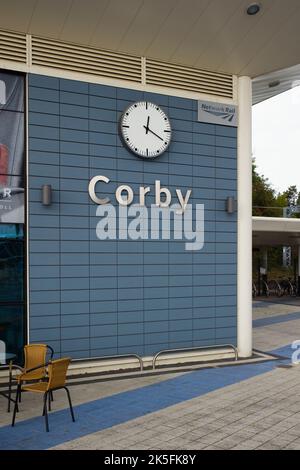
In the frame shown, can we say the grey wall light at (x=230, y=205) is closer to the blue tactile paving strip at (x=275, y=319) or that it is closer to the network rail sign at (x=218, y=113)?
the network rail sign at (x=218, y=113)

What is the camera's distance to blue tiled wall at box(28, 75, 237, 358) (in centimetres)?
807

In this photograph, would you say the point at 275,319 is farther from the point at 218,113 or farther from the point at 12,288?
the point at 12,288

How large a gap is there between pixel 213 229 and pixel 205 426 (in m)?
4.45

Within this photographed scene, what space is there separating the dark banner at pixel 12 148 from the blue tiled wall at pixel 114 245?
18 centimetres

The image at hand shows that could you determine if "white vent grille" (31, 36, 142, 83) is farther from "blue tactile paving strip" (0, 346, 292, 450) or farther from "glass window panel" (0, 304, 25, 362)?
"blue tactile paving strip" (0, 346, 292, 450)

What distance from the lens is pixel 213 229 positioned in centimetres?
948

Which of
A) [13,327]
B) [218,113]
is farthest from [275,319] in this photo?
[13,327]

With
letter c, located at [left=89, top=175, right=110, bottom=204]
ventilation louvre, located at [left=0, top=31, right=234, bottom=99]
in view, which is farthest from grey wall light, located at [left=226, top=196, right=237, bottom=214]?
letter c, located at [left=89, top=175, right=110, bottom=204]

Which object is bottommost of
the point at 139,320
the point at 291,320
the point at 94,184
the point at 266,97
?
the point at 291,320

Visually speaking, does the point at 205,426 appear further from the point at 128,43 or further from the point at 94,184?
the point at 128,43

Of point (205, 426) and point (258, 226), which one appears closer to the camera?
point (205, 426)

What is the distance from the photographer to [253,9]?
26.3 feet
